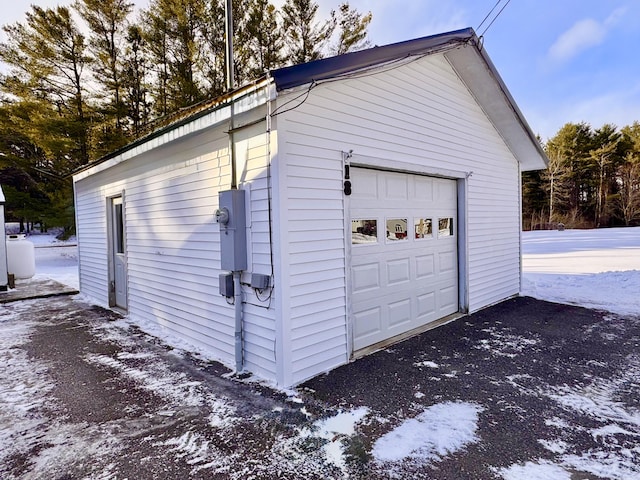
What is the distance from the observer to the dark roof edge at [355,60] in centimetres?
305

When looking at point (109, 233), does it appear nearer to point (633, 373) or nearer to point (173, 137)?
point (173, 137)

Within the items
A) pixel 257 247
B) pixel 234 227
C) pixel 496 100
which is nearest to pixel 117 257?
pixel 234 227

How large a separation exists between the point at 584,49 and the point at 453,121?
20.4ft

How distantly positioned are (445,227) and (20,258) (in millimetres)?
11095

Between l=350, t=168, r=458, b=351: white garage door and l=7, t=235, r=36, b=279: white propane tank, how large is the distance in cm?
1044

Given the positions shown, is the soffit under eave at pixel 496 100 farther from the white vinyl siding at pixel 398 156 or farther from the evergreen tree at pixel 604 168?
the evergreen tree at pixel 604 168

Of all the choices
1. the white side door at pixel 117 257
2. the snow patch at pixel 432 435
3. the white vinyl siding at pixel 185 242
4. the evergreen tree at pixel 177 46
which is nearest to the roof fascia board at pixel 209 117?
the white vinyl siding at pixel 185 242

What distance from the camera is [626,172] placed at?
1128 inches

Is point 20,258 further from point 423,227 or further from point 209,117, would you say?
point 423,227

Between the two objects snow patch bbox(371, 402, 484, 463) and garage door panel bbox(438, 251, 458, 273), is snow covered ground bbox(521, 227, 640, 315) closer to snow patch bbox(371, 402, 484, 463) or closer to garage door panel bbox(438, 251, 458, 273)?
garage door panel bbox(438, 251, 458, 273)

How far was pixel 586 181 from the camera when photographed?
101 ft

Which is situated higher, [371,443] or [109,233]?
[109,233]

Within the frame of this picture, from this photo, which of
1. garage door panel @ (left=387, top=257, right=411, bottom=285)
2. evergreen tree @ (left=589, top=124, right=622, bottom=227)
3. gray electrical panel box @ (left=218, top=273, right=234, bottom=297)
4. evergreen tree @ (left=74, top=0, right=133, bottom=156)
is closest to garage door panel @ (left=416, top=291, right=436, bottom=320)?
garage door panel @ (left=387, top=257, right=411, bottom=285)

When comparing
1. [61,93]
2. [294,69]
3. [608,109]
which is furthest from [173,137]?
[608,109]
